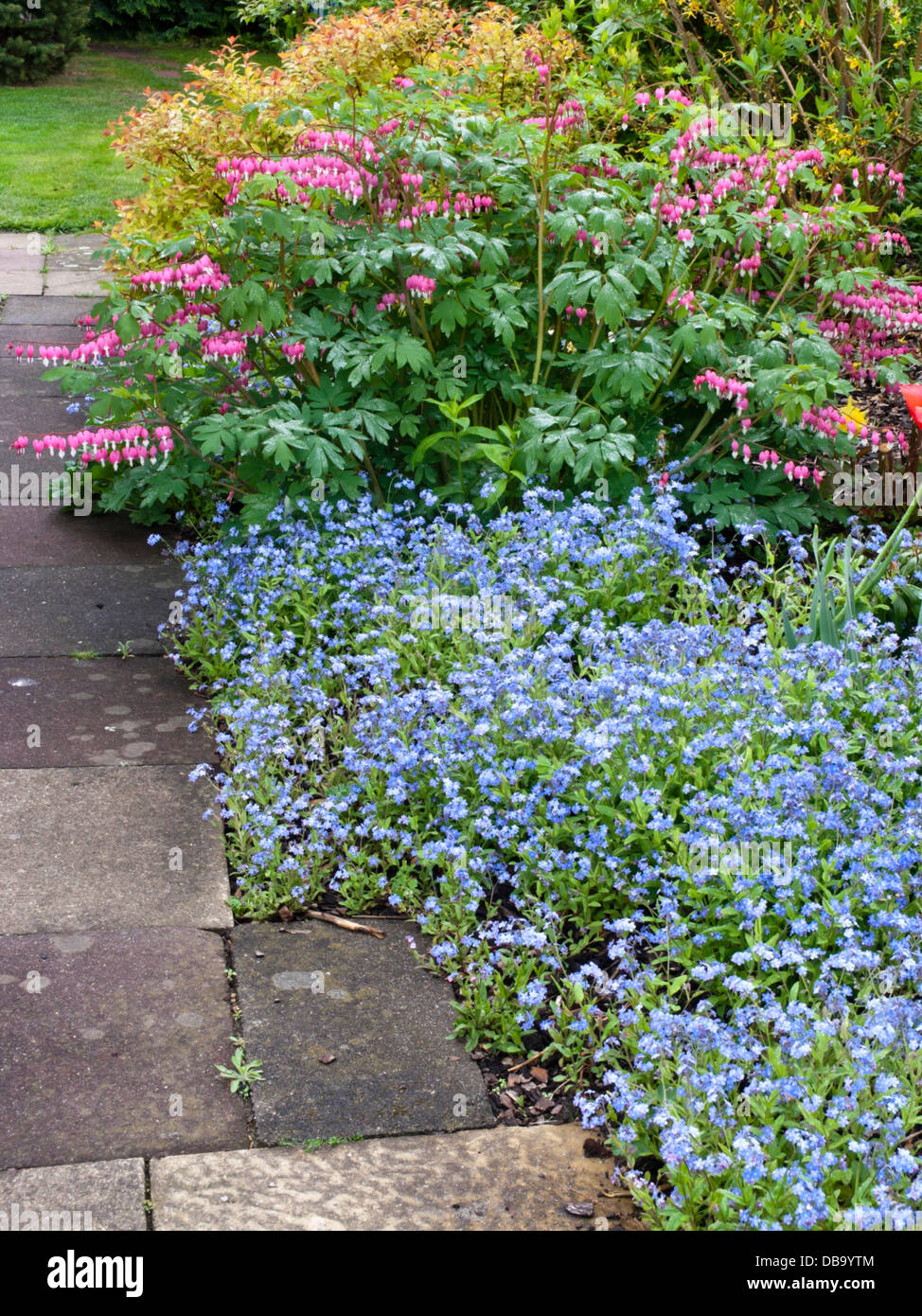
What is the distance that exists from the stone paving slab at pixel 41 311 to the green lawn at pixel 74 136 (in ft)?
4.36

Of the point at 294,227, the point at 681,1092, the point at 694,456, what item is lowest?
the point at 681,1092

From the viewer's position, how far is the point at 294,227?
4.56 meters

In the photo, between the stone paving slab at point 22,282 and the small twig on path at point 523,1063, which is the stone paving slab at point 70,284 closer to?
the stone paving slab at point 22,282

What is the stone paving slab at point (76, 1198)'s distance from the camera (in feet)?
7.98

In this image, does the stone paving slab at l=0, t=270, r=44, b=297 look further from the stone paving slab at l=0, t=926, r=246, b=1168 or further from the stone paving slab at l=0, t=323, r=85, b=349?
the stone paving slab at l=0, t=926, r=246, b=1168

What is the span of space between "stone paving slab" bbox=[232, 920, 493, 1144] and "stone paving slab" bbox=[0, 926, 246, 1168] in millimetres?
92

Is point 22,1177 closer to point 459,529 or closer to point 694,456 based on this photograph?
point 459,529

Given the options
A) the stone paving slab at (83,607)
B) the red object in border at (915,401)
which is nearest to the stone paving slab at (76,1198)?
the stone paving slab at (83,607)

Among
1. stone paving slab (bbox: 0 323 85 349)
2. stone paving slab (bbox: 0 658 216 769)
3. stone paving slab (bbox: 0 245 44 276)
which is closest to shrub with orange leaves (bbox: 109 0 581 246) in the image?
stone paving slab (bbox: 0 323 85 349)

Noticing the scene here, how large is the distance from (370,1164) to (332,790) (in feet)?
4.51

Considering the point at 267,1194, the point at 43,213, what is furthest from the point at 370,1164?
the point at 43,213

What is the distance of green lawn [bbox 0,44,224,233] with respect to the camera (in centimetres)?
1121

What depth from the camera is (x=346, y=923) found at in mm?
3430

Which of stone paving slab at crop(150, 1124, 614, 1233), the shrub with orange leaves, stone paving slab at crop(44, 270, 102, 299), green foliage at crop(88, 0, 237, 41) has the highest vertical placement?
green foliage at crop(88, 0, 237, 41)
